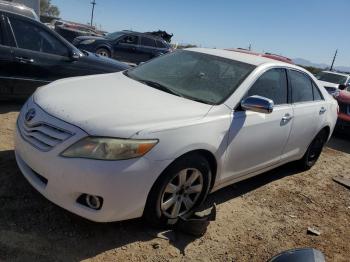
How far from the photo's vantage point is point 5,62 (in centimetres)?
626

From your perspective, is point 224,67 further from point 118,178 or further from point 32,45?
point 32,45

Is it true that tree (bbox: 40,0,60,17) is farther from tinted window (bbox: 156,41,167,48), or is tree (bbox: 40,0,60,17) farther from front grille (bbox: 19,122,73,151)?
front grille (bbox: 19,122,73,151)

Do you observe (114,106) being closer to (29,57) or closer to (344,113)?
(29,57)

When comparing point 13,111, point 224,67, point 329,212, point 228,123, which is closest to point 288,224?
point 329,212

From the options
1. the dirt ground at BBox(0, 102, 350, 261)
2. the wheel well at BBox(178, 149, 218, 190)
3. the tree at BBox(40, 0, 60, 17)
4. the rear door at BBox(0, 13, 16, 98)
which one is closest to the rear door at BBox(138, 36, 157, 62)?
the rear door at BBox(0, 13, 16, 98)

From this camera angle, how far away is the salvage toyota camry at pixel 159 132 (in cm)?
312

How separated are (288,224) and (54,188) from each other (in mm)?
2580

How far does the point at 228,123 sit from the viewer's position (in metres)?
3.90

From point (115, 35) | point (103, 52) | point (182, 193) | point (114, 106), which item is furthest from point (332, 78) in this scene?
point (114, 106)

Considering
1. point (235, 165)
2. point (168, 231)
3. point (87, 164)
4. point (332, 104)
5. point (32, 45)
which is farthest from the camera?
point (32, 45)

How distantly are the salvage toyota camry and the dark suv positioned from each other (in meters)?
11.9

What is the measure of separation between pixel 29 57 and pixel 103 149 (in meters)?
4.04

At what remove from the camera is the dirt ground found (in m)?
3.27

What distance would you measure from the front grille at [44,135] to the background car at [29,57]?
318 centimetres
